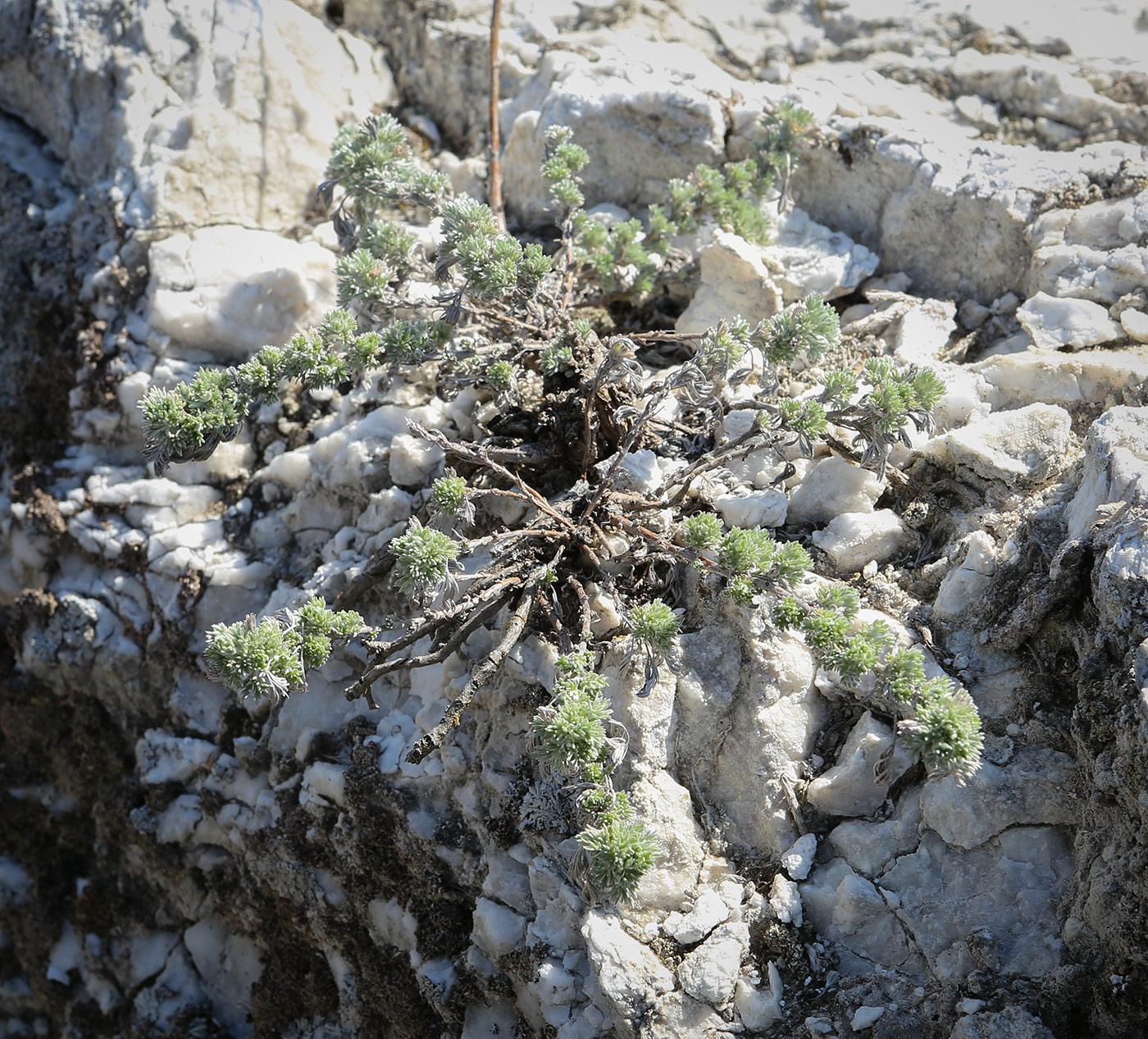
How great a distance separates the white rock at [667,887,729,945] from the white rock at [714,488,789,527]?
1485mm

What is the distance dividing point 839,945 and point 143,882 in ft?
12.8

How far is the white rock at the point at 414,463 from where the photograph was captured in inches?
167

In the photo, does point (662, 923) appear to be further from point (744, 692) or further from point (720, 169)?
point (720, 169)

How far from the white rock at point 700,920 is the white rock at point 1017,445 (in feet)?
6.69

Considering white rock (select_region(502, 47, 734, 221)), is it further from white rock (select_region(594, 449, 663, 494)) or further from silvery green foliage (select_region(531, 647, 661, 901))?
silvery green foliage (select_region(531, 647, 661, 901))

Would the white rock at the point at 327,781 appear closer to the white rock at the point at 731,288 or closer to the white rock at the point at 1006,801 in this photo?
the white rock at the point at 1006,801

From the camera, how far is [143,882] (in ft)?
16.6

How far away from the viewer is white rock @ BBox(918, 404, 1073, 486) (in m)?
3.68

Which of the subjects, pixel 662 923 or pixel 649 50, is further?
pixel 649 50

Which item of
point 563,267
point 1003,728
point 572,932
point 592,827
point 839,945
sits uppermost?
point 563,267

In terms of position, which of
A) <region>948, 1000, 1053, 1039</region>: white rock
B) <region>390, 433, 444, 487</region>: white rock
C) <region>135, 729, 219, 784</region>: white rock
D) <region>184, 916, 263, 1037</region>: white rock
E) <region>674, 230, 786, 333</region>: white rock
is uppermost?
<region>674, 230, 786, 333</region>: white rock

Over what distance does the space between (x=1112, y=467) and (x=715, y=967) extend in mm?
2261

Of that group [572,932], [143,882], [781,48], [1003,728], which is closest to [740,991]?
[572,932]

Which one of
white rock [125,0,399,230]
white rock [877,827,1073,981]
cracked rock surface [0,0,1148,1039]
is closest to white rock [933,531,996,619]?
cracked rock surface [0,0,1148,1039]
